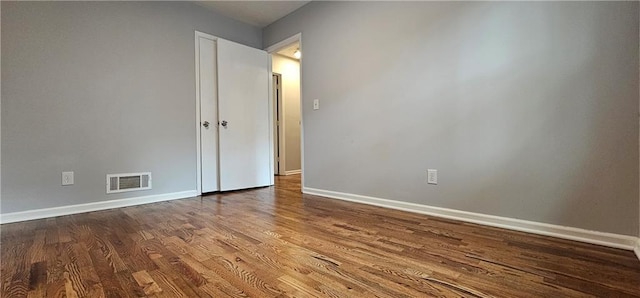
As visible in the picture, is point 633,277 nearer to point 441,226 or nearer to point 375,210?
point 441,226

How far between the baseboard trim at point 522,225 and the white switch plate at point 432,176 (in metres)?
0.21

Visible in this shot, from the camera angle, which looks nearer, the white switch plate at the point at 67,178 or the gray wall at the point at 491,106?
the gray wall at the point at 491,106

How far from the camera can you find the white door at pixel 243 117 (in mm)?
3443

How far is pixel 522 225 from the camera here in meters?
1.84

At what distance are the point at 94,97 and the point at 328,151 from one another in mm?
2256

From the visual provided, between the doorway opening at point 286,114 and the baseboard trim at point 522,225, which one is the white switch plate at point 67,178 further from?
the doorway opening at point 286,114

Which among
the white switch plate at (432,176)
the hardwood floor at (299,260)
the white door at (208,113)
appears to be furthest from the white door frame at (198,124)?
the white switch plate at (432,176)

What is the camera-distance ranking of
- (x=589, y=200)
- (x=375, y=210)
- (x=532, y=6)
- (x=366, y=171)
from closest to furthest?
(x=589, y=200) → (x=532, y=6) → (x=375, y=210) → (x=366, y=171)

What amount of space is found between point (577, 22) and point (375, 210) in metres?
1.80

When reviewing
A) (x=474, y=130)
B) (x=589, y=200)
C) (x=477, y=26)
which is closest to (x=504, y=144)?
(x=474, y=130)

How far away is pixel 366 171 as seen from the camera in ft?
8.95

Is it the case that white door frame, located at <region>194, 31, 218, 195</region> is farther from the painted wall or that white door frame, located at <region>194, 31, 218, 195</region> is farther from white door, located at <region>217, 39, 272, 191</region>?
the painted wall

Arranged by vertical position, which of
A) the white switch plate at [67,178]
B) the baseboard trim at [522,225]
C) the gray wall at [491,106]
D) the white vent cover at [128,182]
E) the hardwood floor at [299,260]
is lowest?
the hardwood floor at [299,260]

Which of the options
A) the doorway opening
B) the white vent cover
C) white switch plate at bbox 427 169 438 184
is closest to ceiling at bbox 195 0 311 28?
the doorway opening
